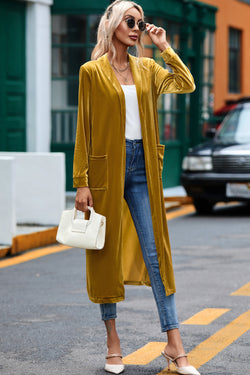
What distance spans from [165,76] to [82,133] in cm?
54

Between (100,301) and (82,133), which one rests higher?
(82,133)

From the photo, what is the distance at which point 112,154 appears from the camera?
4910 mm

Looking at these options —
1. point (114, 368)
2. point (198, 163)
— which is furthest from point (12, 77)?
point (114, 368)

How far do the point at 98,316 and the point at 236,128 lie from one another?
7.99 m

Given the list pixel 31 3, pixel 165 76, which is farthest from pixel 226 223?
pixel 165 76

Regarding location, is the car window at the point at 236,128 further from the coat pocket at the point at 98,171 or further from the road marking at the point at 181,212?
the coat pocket at the point at 98,171

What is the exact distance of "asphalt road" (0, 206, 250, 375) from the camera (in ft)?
17.0

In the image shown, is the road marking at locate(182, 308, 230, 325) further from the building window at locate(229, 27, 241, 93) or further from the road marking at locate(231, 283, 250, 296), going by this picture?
the building window at locate(229, 27, 241, 93)

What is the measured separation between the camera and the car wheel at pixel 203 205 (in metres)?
13.5

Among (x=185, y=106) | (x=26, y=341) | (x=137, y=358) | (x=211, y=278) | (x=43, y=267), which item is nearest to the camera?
(x=137, y=358)

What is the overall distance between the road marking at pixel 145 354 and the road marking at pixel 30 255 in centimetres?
358

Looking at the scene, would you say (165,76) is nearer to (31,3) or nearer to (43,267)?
(43,267)

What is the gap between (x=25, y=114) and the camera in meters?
15.2

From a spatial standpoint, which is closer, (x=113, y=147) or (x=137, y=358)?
(x=113, y=147)
